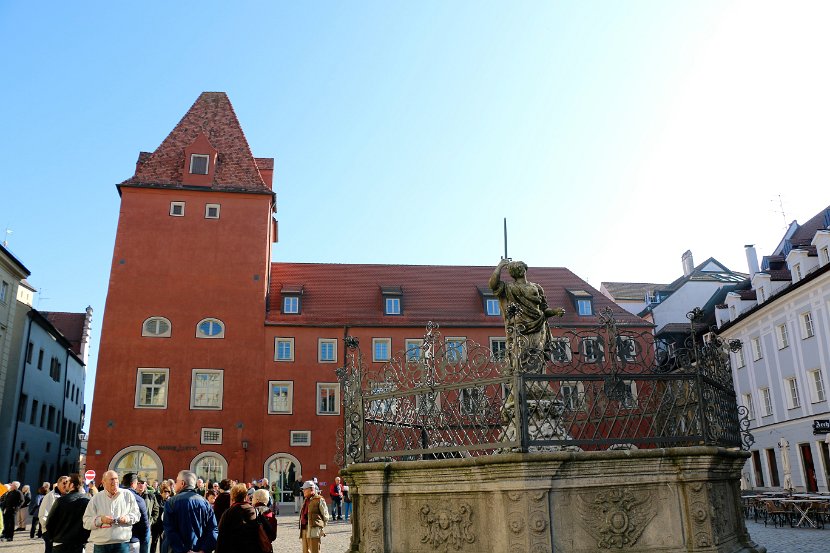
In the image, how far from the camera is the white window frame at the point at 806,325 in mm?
29719

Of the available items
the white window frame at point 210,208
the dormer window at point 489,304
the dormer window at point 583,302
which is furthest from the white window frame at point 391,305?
the dormer window at point 583,302

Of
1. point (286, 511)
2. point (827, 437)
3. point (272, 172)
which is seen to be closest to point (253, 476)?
point (286, 511)

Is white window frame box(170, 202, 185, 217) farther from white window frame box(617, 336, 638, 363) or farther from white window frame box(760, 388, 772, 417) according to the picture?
white window frame box(617, 336, 638, 363)

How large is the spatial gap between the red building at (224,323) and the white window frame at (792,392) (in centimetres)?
866

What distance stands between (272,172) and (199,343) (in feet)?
39.1

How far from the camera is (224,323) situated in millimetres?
36125

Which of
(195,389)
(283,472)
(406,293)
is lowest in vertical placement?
(283,472)

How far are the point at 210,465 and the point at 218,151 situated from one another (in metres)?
17.2

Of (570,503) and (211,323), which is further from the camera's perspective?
(211,323)

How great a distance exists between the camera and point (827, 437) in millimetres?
26922

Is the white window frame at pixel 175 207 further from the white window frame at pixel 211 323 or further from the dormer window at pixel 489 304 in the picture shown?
the dormer window at pixel 489 304

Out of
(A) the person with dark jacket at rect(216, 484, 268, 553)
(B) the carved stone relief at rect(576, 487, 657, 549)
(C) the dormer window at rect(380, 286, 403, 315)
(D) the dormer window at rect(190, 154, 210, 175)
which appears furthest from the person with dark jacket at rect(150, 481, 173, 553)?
(D) the dormer window at rect(190, 154, 210, 175)

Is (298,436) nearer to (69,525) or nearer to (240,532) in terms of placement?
(69,525)

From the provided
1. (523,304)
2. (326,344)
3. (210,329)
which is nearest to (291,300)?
(326,344)
